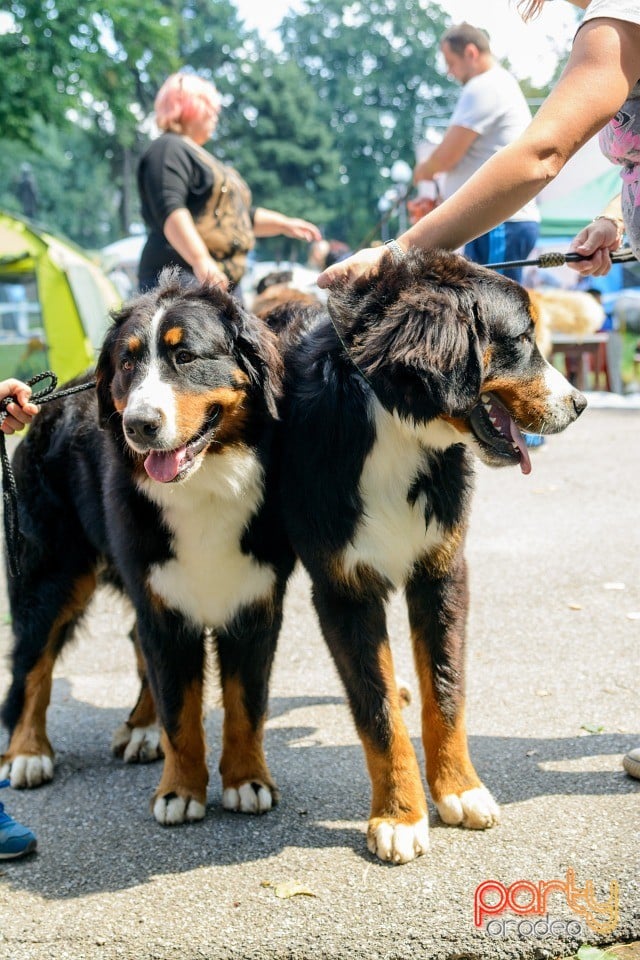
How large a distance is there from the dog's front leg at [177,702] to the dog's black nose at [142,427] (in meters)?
0.55

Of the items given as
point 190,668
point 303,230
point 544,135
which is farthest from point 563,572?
point 544,135

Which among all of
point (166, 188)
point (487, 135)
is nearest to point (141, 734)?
point (166, 188)

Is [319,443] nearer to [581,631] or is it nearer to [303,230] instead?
[581,631]

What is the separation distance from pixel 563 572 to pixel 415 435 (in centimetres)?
294

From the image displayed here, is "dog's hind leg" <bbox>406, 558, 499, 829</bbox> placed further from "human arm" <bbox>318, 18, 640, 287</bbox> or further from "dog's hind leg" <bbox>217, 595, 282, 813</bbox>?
"human arm" <bbox>318, 18, 640, 287</bbox>

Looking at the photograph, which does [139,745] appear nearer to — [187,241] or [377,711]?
[377,711]

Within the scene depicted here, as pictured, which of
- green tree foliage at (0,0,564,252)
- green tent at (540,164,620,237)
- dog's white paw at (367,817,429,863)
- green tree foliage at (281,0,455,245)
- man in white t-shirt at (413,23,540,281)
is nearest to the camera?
dog's white paw at (367,817,429,863)

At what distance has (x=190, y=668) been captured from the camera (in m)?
2.72

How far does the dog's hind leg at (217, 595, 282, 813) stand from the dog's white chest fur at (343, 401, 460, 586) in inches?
17.2

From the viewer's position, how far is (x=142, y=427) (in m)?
2.28

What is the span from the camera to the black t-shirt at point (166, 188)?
4.33 m

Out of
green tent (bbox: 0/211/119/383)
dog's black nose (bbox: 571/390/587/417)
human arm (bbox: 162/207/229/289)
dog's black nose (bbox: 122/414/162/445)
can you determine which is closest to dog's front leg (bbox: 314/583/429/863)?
dog's black nose (bbox: 122/414/162/445)

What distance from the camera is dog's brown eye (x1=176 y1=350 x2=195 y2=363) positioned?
7.96 ft

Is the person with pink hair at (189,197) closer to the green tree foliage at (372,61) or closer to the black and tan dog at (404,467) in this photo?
the black and tan dog at (404,467)
